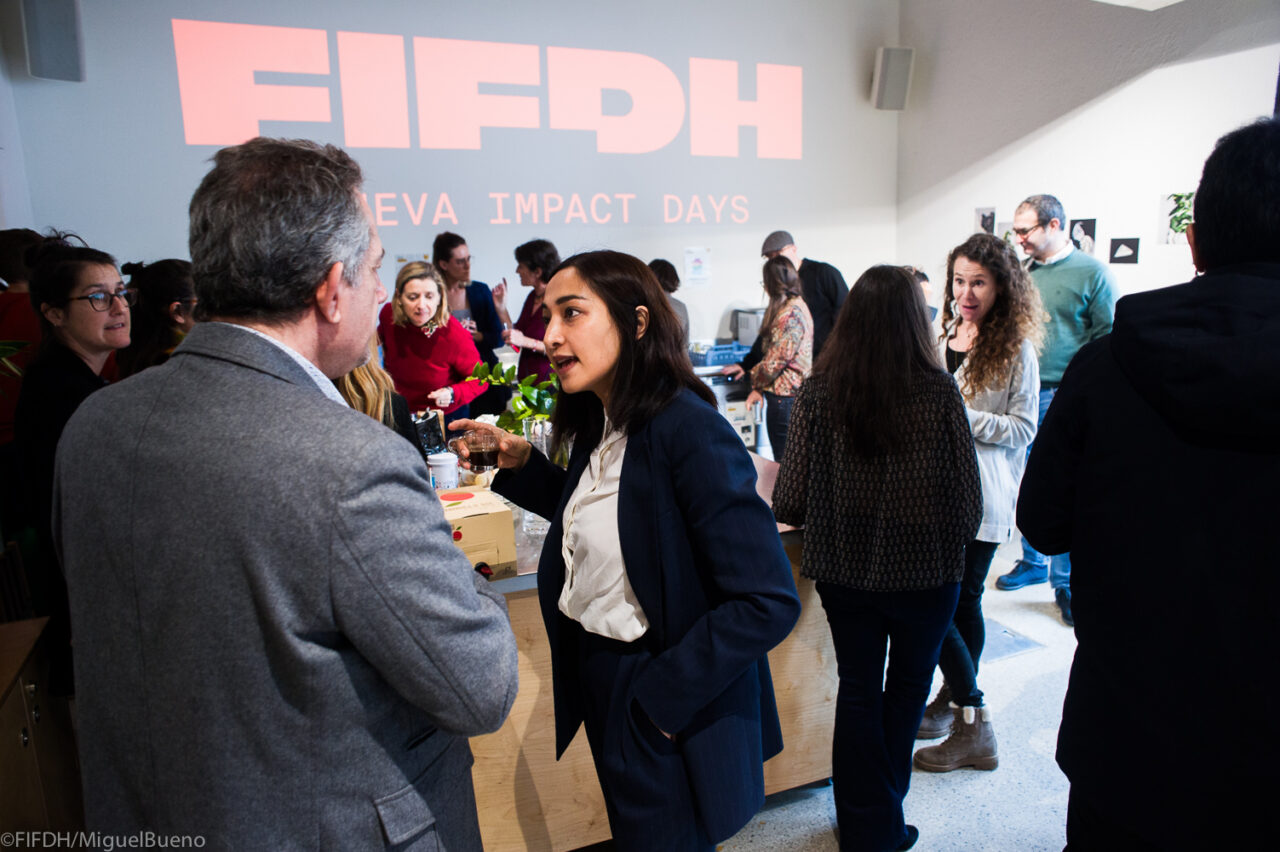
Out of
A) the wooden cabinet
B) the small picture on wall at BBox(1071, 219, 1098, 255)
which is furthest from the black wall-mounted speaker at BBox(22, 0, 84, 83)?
the small picture on wall at BBox(1071, 219, 1098, 255)

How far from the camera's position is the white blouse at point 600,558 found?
1.24m

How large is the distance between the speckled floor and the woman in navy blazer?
866mm

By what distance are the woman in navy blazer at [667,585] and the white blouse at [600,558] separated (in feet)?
0.04

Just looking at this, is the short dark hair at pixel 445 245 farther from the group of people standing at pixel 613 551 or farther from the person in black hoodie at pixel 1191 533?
the person in black hoodie at pixel 1191 533

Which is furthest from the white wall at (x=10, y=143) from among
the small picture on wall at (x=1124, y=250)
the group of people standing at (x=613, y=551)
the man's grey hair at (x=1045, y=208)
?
the small picture on wall at (x=1124, y=250)

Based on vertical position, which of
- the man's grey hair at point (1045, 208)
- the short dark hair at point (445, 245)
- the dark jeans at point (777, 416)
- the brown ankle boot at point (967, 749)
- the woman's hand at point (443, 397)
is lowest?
the brown ankle boot at point (967, 749)

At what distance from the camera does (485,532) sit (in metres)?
1.60

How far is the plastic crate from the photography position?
5445 millimetres

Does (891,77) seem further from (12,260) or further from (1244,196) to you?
(12,260)

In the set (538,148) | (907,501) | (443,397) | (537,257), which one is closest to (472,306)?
(537,257)

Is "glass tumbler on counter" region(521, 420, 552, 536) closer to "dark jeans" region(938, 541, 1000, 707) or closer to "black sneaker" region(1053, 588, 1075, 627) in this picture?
"dark jeans" region(938, 541, 1000, 707)

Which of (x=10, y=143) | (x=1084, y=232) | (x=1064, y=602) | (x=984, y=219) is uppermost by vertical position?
→ (x=10, y=143)

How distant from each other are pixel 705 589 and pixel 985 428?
131cm

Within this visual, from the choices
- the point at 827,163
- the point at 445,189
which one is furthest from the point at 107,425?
the point at 827,163
